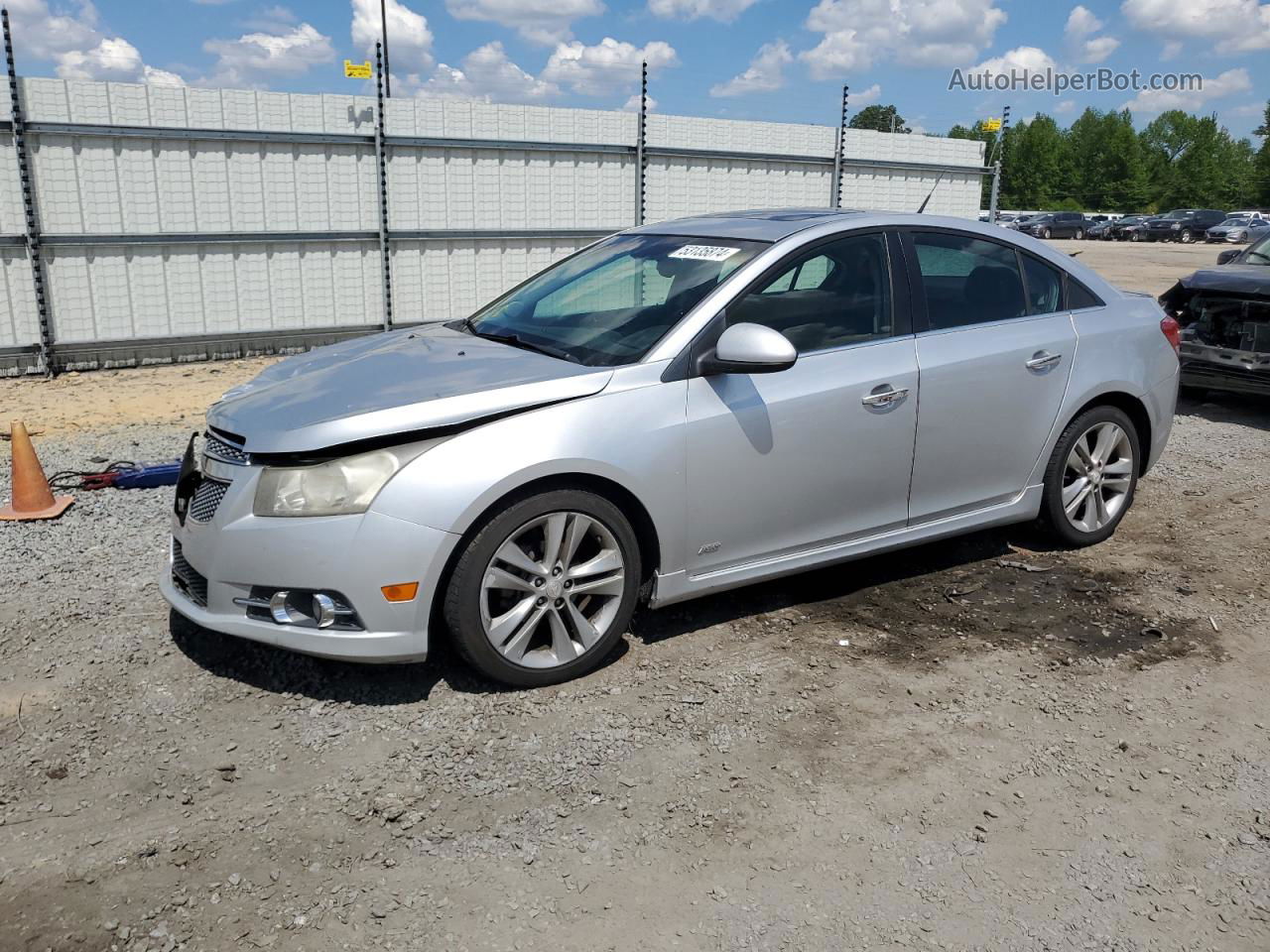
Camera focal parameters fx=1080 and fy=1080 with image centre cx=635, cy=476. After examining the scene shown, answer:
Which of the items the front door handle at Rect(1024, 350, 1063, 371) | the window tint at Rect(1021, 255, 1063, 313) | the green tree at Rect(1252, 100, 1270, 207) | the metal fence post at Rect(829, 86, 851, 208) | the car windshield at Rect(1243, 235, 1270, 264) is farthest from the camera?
the green tree at Rect(1252, 100, 1270, 207)

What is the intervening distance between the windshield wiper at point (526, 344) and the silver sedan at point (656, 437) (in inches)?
0.7

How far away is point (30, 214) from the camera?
385 inches

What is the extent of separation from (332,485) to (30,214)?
26.4 ft

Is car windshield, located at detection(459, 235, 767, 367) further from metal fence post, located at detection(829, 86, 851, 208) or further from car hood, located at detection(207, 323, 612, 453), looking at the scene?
metal fence post, located at detection(829, 86, 851, 208)

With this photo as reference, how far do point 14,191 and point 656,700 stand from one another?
880 centimetres

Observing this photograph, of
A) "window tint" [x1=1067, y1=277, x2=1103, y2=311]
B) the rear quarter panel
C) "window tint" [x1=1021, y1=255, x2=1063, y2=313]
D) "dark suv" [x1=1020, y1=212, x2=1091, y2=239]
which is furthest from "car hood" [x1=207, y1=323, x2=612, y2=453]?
"dark suv" [x1=1020, y1=212, x2=1091, y2=239]

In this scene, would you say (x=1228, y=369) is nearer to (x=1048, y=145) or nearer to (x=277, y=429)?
(x=277, y=429)

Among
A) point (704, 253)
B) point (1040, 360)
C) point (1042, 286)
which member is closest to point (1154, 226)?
point (1042, 286)

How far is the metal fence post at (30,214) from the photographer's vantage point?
9536 millimetres

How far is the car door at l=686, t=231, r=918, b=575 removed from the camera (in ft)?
13.5

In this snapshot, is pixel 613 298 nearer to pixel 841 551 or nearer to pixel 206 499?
pixel 841 551

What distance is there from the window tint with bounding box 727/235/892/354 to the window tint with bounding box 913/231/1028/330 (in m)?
0.25

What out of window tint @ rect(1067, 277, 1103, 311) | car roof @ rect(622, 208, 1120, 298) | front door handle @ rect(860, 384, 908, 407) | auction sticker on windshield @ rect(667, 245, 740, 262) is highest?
car roof @ rect(622, 208, 1120, 298)

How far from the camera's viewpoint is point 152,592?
482 cm
